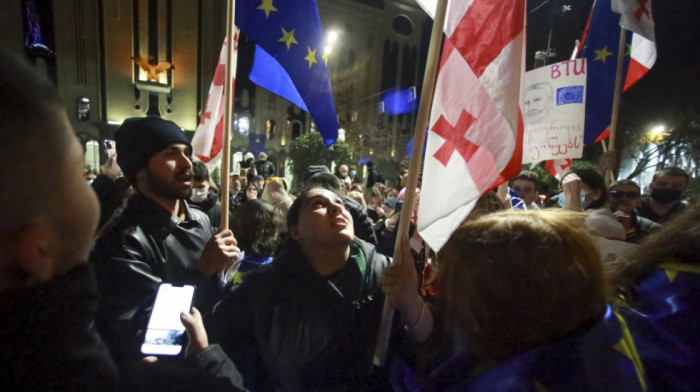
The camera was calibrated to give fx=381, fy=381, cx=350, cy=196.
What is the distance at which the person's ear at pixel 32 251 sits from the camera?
56cm

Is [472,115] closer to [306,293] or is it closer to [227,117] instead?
[306,293]

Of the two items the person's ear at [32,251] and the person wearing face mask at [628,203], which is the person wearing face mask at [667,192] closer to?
the person wearing face mask at [628,203]

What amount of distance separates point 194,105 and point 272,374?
26844 millimetres

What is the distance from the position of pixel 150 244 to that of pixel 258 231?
123 centimetres

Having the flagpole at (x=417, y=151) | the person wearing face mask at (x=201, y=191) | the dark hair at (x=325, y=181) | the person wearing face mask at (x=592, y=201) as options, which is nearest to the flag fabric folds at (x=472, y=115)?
the flagpole at (x=417, y=151)

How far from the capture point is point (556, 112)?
12.0ft

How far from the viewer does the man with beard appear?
5.13 ft

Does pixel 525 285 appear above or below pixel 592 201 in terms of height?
below

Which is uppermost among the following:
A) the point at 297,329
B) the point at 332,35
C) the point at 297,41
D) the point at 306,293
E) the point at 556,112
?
the point at 332,35

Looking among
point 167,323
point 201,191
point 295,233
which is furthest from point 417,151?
point 201,191

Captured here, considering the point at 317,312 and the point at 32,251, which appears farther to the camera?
the point at 317,312

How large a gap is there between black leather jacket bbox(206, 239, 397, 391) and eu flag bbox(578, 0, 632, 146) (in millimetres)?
4266

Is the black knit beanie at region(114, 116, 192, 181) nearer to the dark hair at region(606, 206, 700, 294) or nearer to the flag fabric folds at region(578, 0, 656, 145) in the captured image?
the dark hair at region(606, 206, 700, 294)

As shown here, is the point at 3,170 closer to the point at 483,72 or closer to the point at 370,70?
the point at 483,72
